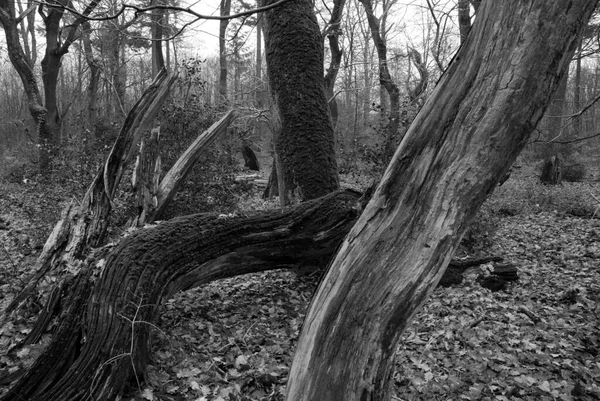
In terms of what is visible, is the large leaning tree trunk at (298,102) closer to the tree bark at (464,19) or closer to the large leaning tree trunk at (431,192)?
the large leaning tree trunk at (431,192)

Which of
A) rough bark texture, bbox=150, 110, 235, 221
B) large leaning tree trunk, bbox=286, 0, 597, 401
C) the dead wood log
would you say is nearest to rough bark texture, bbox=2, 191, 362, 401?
the dead wood log

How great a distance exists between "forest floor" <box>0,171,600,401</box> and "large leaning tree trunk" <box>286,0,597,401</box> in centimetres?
153

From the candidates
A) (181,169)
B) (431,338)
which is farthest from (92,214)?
(431,338)

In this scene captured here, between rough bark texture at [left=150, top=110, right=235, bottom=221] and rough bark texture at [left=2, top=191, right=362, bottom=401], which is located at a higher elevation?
rough bark texture at [left=150, top=110, right=235, bottom=221]

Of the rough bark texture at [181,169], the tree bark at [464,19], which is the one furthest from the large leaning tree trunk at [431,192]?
the tree bark at [464,19]

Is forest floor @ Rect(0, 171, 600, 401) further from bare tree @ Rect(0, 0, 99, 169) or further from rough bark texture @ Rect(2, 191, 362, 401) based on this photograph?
bare tree @ Rect(0, 0, 99, 169)

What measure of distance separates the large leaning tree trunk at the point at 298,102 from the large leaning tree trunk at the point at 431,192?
3192mm

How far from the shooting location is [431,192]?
5.19 feet

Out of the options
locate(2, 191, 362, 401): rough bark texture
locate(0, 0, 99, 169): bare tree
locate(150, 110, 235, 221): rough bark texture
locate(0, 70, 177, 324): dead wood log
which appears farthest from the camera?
locate(0, 0, 99, 169): bare tree

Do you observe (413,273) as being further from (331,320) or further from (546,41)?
(546,41)

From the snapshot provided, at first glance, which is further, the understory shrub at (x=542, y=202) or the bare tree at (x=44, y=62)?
the bare tree at (x=44, y=62)

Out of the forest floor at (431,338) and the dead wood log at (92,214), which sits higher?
the dead wood log at (92,214)

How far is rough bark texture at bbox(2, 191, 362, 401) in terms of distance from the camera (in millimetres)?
2621

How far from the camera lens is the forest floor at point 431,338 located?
9.80 feet
